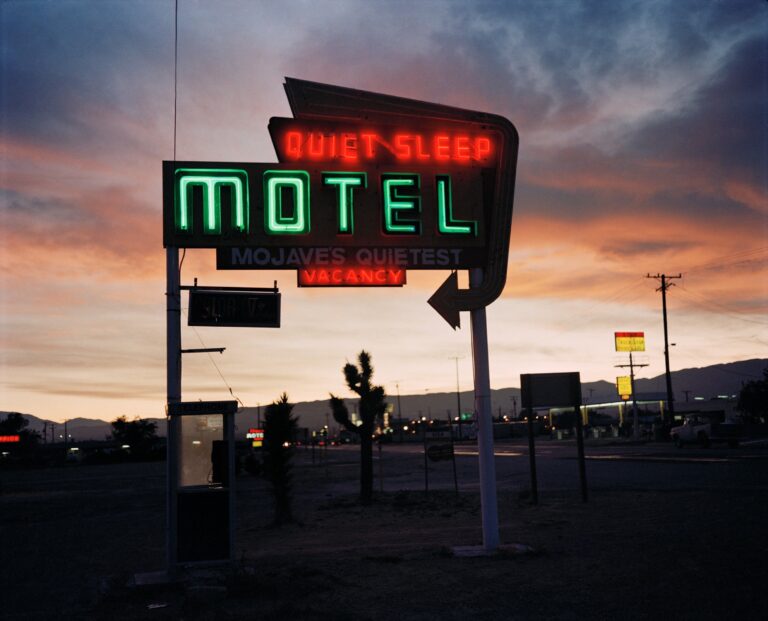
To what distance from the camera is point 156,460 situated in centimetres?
8281

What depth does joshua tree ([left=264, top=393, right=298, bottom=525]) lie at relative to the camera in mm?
17562

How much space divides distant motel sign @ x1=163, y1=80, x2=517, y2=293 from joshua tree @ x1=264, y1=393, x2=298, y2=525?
7929mm

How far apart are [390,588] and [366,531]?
6260 millimetres

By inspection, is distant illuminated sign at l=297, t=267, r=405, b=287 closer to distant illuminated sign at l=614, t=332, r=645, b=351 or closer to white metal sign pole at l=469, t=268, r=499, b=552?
white metal sign pole at l=469, t=268, r=499, b=552

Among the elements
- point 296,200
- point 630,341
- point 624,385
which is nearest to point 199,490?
point 296,200

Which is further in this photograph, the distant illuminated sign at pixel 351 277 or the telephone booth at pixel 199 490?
the distant illuminated sign at pixel 351 277

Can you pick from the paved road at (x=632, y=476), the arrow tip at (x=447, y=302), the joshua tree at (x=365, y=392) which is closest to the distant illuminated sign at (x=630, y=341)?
the paved road at (x=632, y=476)

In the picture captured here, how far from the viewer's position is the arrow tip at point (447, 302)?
1129 cm

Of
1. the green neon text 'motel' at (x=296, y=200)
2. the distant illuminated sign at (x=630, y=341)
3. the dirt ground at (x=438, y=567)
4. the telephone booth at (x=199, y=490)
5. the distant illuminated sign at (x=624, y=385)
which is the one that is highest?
the distant illuminated sign at (x=630, y=341)

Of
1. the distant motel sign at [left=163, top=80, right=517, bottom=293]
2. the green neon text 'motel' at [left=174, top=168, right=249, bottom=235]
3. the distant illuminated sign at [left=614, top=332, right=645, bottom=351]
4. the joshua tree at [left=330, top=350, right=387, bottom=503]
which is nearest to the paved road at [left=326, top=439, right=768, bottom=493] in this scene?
the joshua tree at [left=330, top=350, right=387, bottom=503]

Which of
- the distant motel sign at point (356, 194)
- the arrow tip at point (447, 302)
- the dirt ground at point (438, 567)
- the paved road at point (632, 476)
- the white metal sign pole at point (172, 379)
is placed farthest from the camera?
the paved road at point (632, 476)

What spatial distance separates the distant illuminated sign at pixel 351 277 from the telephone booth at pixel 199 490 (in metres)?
2.22

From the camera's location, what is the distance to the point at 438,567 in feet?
33.6

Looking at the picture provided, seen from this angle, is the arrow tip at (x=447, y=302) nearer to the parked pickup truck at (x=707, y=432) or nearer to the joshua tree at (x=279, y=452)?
the joshua tree at (x=279, y=452)
